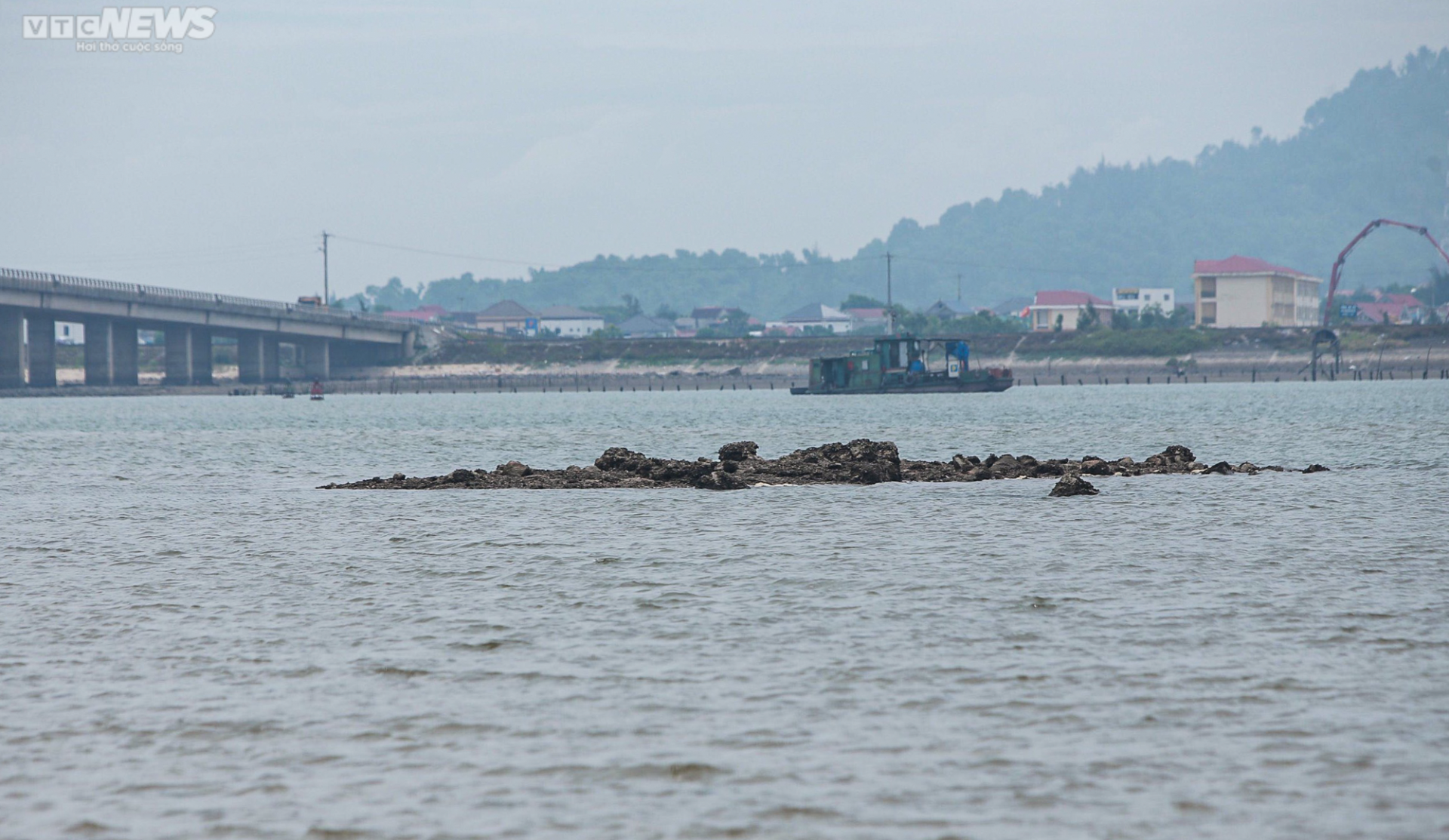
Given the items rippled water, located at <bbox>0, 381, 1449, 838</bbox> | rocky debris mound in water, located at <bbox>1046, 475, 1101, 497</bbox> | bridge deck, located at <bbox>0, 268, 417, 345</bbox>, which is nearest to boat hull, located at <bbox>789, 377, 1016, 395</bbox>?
bridge deck, located at <bbox>0, 268, 417, 345</bbox>

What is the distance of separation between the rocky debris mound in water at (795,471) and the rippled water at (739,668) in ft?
17.3

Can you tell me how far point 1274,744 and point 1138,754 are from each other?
50.2 inches

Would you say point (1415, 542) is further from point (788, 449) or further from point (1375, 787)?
point (788, 449)

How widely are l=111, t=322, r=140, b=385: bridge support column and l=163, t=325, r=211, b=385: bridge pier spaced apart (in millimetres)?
4635

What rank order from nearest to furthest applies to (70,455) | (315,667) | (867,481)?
1. (315,667)
2. (867,481)
3. (70,455)

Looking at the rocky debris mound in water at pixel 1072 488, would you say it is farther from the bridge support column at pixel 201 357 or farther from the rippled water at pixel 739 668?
the bridge support column at pixel 201 357

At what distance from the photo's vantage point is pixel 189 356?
601 feet

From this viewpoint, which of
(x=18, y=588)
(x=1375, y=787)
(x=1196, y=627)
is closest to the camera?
(x=1375, y=787)

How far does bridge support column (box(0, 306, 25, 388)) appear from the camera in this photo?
16038 centimetres

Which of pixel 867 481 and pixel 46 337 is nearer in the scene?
pixel 867 481

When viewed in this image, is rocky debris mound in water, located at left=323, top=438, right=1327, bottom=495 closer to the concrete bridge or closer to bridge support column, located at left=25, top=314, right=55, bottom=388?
the concrete bridge

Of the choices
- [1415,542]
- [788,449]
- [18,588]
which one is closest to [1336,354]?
[788,449]

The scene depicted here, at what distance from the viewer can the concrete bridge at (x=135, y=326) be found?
153750mm

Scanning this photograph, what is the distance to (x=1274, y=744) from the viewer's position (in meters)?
13.0
